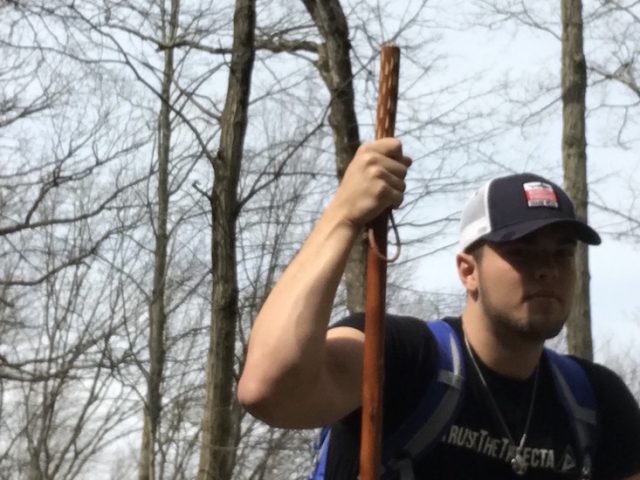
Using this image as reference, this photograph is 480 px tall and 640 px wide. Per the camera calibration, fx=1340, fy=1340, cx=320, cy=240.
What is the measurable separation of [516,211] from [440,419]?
0.57 metres

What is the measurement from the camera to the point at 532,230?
3.18m

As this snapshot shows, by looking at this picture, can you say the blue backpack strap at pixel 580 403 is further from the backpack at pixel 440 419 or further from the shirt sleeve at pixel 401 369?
the shirt sleeve at pixel 401 369

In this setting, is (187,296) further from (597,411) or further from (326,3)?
(597,411)

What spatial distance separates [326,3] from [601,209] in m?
6.08

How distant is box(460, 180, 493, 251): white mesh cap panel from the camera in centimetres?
330

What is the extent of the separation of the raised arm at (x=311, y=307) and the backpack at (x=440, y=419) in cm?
29

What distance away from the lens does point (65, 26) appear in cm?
1051

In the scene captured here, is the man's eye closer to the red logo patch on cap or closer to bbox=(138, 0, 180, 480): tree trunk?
the red logo patch on cap

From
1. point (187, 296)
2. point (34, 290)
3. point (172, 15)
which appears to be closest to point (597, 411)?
point (172, 15)

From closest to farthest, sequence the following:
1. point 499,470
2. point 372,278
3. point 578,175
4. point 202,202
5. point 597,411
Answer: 1. point 372,278
2. point 499,470
3. point 597,411
4. point 202,202
5. point 578,175

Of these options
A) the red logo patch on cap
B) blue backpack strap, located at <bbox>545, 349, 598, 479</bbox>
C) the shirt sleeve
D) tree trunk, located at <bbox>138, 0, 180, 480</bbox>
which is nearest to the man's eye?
the red logo patch on cap

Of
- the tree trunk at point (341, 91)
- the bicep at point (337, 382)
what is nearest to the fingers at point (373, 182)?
the bicep at point (337, 382)

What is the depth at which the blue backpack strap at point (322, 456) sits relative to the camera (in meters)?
3.02

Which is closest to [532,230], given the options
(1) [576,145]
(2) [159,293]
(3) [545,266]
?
(3) [545,266]
